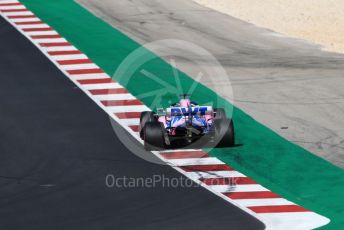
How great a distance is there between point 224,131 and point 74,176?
399 centimetres

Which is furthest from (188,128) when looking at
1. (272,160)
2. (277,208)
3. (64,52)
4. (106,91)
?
(64,52)

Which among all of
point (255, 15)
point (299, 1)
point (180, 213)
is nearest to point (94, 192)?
point (180, 213)

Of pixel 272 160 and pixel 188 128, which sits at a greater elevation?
pixel 188 128

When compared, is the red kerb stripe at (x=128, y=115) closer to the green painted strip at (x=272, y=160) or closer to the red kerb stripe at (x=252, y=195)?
the green painted strip at (x=272, y=160)

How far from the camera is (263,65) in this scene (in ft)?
102

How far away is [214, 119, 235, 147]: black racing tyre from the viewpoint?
22.4 metres

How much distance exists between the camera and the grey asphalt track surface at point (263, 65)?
2491 cm

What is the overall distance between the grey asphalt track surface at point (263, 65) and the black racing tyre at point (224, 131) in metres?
2.14

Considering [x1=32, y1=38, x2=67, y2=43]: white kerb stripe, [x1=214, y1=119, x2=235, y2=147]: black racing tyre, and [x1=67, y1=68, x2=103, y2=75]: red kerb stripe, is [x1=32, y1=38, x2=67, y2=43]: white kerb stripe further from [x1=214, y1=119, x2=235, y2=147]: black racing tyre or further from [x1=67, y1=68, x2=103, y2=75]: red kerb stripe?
[x1=214, y1=119, x2=235, y2=147]: black racing tyre

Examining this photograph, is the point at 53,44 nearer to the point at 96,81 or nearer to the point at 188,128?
the point at 96,81

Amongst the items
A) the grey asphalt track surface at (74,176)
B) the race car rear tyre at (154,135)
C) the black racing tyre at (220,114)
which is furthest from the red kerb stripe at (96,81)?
the race car rear tyre at (154,135)

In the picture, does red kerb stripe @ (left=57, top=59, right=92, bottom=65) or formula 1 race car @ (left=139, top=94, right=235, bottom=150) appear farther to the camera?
red kerb stripe @ (left=57, top=59, right=92, bottom=65)

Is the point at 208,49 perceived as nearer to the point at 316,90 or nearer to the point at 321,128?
the point at 316,90

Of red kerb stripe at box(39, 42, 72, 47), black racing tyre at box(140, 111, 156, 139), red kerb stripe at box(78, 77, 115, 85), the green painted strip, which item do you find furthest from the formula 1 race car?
red kerb stripe at box(39, 42, 72, 47)
